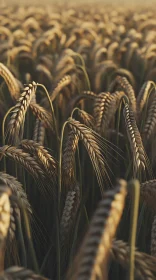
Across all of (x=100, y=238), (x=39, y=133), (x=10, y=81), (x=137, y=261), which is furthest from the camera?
(x=10, y=81)

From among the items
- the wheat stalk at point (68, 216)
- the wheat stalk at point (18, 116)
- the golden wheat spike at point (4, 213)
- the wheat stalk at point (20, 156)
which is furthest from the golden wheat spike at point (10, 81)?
the golden wheat spike at point (4, 213)

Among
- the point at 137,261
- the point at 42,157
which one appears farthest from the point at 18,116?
the point at 137,261

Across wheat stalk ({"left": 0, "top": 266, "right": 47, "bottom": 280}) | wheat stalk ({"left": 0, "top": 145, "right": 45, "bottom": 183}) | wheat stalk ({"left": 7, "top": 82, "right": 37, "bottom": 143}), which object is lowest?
wheat stalk ({"left": 0, "top": 266, "right": 47, "bottom": 280})

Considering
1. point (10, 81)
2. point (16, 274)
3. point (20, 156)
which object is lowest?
point (16, 274)

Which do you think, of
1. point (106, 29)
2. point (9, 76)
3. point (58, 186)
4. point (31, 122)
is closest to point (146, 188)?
point (58, 186)

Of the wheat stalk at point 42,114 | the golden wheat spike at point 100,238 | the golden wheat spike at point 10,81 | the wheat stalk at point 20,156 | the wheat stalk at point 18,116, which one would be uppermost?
the golden wheat spike at point 10,81

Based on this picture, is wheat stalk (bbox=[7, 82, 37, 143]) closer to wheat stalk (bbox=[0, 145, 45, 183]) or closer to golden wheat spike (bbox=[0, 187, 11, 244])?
wheat stalk (bbox=[0, 145, 45, 183])

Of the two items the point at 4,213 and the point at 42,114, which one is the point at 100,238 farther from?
the point at 42,114

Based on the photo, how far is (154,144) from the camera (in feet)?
6.03

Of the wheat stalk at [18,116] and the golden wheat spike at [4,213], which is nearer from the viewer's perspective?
the golden wheat spike at [4,213]

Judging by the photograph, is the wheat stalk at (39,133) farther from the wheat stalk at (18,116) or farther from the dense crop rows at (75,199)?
the wheat stalk at (18,116)

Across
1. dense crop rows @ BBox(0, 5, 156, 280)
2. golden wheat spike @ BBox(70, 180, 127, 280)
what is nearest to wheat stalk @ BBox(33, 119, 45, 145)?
dense crop rows @ BBox(0, 5, 156, 280)

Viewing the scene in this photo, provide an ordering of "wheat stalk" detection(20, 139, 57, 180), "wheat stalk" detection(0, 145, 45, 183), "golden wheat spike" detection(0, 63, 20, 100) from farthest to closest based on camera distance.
A: "golden wheat spike" detection(0, 63, 20, 100)
"wheat stalk" detection(20, 139, 57, 180)
"wheat stalk" detection(0, 145, 45, 183)

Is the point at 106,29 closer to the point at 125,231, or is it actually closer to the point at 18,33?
the point at 18,33
